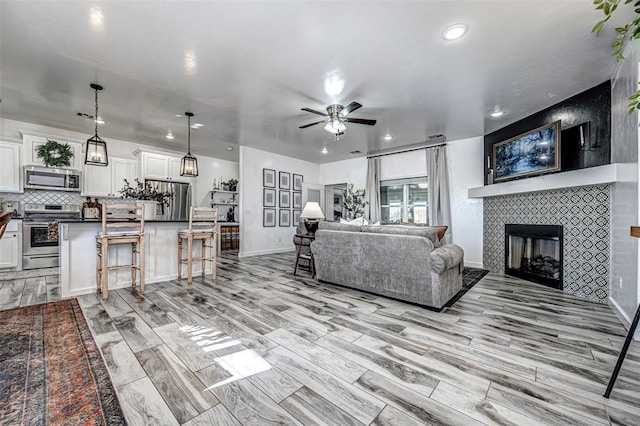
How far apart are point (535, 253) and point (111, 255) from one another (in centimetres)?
631

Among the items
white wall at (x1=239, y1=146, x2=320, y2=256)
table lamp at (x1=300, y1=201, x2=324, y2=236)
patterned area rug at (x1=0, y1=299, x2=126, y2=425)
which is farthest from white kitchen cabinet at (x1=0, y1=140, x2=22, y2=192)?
table lamp at (x1=300, y1=201, x2=324, y2=236)

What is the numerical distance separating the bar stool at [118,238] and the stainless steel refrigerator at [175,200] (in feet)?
8.20

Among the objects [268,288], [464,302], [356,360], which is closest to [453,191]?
[464,302]

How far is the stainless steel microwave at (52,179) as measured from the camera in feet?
14.8

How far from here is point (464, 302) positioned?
3.08 metres

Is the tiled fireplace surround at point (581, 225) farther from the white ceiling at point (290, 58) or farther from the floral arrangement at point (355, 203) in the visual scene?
the floral arrangement at point (355, 203)

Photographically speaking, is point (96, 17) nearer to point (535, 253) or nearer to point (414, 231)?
point (414, 231)

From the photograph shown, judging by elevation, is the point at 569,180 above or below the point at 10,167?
below

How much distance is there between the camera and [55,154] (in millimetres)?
4676

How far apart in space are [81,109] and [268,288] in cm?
399

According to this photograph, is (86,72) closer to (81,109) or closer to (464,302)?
(81,109)

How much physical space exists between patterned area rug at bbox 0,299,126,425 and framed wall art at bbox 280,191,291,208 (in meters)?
5.07

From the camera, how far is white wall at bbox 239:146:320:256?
6211mm

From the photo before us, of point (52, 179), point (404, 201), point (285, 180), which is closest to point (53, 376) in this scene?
point (52, 179)
